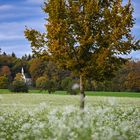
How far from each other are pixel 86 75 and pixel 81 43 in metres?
2.35

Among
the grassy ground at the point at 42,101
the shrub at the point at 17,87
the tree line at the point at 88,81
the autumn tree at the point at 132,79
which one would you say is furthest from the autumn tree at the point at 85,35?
the autumn tree at the point at 132,79

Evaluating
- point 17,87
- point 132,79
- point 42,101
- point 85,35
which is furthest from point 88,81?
point 85,35

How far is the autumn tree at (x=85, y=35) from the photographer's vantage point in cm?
2780

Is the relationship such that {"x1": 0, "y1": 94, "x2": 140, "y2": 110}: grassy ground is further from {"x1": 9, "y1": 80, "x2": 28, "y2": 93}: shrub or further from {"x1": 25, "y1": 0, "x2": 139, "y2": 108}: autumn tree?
{"x1": 9, "y1": 80, "x2": 28, "y2": 93}: shrub

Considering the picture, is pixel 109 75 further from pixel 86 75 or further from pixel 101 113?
pixel 101 113

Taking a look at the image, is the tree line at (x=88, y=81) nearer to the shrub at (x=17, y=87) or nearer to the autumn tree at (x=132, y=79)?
the autumn tree at (x=132, y=79)

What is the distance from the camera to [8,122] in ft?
50.6

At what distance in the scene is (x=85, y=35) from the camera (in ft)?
90.8

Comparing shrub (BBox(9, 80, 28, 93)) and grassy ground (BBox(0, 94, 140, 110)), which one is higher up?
shrub (BBox(9, 80, 28, 93))

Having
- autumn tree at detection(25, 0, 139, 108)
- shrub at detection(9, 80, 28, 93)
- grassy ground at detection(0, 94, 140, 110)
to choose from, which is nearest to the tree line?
shrub at detection(9, 80, 28, 93)

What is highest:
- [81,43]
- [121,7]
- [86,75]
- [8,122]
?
[121,7]

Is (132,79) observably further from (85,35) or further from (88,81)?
(85,35)

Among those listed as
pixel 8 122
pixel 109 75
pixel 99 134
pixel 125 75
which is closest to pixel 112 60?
pixel 109 75

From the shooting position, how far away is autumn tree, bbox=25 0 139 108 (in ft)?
91.2
